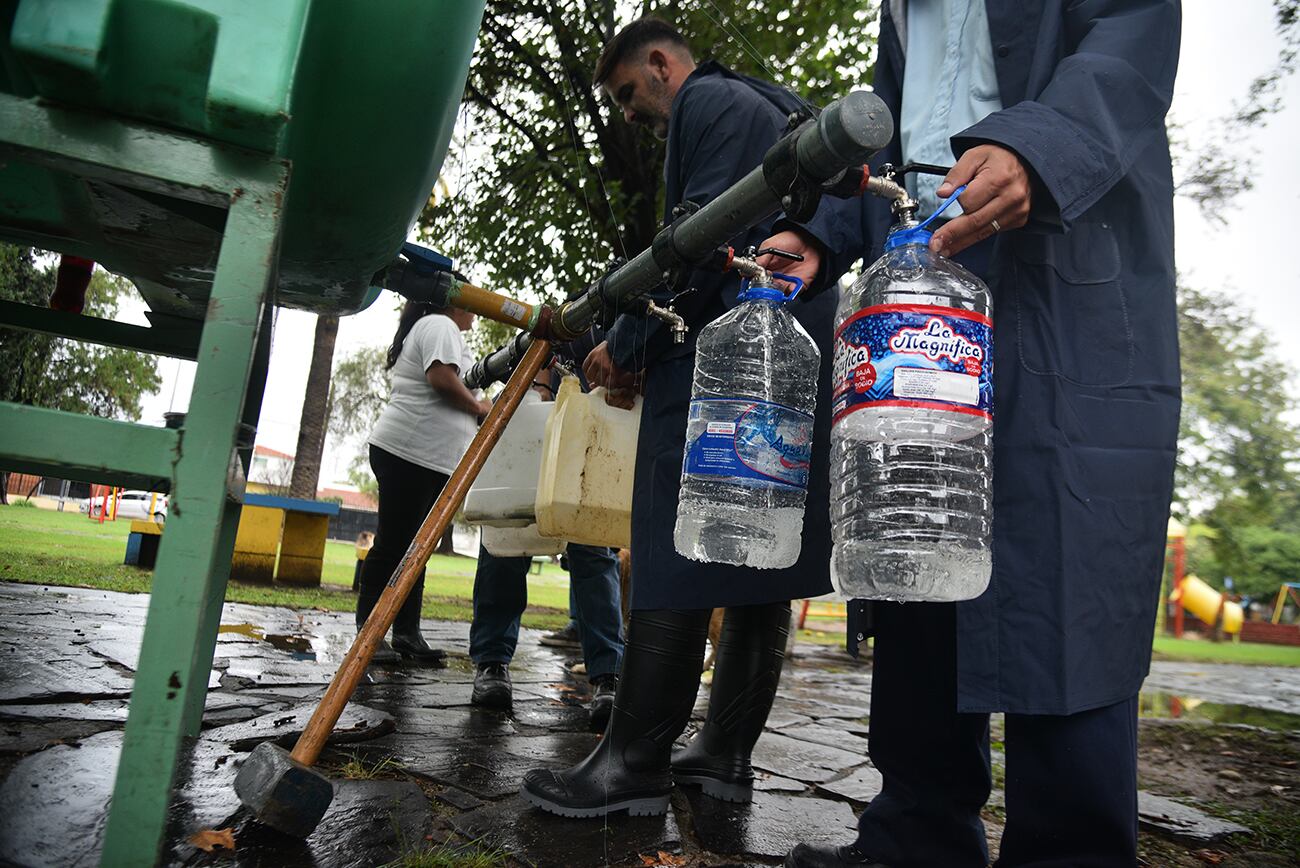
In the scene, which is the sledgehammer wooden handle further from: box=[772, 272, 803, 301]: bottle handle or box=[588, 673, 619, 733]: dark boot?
box=[588, 673, 619, 733]: dark boot

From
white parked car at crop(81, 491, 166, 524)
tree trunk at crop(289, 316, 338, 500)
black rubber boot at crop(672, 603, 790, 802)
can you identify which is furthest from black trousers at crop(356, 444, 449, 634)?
white parked car at crop(81, 491, 166, 524)

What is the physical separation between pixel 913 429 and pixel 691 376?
0.74 metres

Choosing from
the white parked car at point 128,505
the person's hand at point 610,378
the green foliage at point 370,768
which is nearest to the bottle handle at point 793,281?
the person's hand at point 610,378

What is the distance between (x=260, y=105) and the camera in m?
0.94

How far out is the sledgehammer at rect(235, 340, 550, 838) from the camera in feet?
4.58

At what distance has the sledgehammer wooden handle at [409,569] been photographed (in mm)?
1611

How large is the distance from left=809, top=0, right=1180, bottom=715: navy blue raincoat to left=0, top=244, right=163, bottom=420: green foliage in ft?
6.71

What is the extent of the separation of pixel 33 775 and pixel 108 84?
1.36m

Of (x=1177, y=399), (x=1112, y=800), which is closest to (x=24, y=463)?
(x=1112, y=800)

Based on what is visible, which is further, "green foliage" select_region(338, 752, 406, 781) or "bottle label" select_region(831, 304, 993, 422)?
"green foliage" select_region(338, 752, 406, 781)

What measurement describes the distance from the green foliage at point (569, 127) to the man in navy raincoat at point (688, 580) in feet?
17.9

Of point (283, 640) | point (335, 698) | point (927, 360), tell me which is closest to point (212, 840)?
point (335, 698)

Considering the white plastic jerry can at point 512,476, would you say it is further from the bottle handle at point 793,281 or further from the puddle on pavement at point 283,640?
the puddle on pavement at point 283,640

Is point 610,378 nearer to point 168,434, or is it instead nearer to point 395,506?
point 168,434
